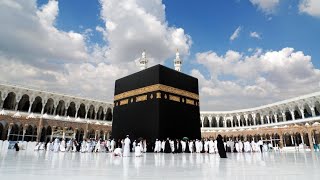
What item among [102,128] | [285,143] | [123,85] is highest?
[123,85]

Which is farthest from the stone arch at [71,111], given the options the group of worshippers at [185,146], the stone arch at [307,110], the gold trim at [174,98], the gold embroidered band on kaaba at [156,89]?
the stone arch at [307,110]

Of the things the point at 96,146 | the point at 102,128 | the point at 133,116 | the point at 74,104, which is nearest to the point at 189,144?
the point at 133,116

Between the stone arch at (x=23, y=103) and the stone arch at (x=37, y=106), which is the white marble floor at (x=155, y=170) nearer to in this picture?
the stone arch at (x=23, y=103)

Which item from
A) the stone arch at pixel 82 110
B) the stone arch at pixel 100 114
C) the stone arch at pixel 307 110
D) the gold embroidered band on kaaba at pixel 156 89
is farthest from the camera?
the stone arch at pixel 100 114

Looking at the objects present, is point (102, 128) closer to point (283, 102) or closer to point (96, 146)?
point (96, 146)

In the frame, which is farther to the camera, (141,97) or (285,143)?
(285,143)

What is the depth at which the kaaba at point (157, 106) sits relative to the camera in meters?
12.4

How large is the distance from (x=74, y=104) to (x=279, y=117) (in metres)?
25.4

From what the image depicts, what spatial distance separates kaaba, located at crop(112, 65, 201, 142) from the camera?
1244 centimetres

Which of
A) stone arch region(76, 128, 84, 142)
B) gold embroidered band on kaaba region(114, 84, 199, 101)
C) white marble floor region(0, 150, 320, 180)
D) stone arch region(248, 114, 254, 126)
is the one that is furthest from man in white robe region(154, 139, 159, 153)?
stone arch region(248, 114, 254, 126)

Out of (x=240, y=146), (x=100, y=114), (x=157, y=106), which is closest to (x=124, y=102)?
(x=157, y=106)

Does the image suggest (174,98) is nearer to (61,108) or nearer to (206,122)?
(61,108)

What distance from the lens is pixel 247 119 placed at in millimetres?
32094

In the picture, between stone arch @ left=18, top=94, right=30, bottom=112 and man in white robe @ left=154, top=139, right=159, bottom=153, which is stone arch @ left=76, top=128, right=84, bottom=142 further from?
man in white robe @ left=154, top=139, right=159, bottom=153
